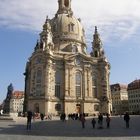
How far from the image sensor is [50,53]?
246 ft

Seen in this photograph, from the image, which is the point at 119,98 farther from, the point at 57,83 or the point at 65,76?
the point at 57,83

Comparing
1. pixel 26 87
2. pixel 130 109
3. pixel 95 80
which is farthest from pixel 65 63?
pixel 130 109

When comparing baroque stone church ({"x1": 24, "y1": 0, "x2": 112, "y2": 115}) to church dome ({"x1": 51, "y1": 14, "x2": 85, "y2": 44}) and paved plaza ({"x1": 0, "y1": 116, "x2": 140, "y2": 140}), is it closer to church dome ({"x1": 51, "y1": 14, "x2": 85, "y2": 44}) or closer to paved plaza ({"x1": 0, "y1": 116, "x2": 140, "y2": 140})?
church dome ({"x1": 51, "y1": 14, "x2": 85, "y2": 44})

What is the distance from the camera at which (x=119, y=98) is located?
130000 millimetres

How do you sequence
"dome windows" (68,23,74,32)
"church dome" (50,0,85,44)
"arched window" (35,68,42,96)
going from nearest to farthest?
"arched window" (35,68,42,96) → "church dome" (50,0,85,44) → "dome windows" (68,23,74,32)

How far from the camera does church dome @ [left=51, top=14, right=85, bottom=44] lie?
8612cm

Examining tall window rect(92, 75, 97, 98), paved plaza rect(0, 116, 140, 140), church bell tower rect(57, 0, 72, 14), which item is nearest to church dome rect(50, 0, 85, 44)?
church bell tower rect(57, 0, 72, 14)

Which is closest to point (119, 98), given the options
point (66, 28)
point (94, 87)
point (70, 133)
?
point (94, 87)

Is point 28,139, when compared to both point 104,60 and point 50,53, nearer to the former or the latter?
point 50,53

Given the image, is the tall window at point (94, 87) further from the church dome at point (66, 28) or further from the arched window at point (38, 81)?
the arched window at point (38, 81)

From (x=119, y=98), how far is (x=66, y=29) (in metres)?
54.7

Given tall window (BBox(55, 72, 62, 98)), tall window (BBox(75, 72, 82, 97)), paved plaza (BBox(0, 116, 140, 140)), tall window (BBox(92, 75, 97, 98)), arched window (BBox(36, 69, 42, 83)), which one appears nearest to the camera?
paved plaza (BBox(0, 116, 140, 140))

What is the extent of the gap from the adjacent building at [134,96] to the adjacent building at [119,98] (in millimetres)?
7127

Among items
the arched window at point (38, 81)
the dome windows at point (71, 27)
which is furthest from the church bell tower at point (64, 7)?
the arched window at point (38, 81)
